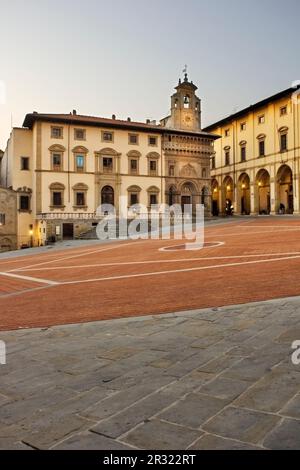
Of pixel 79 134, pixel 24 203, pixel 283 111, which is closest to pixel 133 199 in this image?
pixel 79 134

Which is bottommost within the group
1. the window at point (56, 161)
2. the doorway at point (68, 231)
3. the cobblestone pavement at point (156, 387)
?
the cobblestone pavement at point (156, 387)

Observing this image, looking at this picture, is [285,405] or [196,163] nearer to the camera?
[285,405]

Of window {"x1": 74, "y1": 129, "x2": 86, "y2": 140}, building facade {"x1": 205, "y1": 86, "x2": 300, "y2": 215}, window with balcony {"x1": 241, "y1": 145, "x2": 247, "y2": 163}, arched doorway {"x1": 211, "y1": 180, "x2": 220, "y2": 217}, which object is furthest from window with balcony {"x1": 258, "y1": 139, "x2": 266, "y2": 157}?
window {"x1": 74, "y1": 129, "x2": 86, "y2": 140}

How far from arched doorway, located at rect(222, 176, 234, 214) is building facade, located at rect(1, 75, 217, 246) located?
8135 millimetres

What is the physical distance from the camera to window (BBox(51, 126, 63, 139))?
4262 cm

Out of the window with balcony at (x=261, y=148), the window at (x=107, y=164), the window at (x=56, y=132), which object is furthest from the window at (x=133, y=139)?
the window with balcony at (x=261, y=148)

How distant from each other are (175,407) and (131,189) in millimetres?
44196

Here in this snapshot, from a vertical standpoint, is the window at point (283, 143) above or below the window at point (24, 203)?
above

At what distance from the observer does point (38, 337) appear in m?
5.67

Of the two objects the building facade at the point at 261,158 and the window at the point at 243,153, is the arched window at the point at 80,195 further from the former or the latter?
the window at the point at 243,153

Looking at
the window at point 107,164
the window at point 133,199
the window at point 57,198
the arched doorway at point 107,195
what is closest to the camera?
the window at point 57,198

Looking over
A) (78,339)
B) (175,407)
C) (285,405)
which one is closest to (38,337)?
(78,339)

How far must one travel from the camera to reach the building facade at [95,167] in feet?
139
